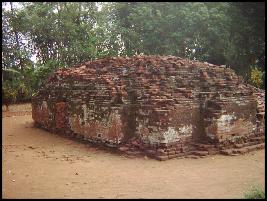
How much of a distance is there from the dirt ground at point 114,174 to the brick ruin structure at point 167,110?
0.45m

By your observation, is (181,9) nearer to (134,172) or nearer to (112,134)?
(112,134)

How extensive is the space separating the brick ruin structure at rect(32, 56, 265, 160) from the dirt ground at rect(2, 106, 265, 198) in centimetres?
45

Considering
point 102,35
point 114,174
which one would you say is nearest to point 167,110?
point 114,174

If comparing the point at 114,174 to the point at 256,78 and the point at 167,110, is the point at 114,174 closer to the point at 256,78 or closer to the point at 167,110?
the point at 167,110

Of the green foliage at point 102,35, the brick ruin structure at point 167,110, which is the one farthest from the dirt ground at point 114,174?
the green foliage at point 102,35

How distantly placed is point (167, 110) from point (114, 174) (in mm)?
2246

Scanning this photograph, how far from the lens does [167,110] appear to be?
8.39 m

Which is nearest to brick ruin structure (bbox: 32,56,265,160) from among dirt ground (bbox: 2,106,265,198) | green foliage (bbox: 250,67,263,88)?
dirt ground (bbox: 2,106,265,198)

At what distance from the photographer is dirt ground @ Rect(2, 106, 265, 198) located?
19.0 feet

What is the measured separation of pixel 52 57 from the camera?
24547 millimetres

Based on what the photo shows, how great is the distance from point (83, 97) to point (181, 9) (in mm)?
14416

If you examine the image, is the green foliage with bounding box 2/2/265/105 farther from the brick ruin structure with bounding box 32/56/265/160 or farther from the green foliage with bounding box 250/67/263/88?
the brick ruin structure with bounding box 32/56/265/160

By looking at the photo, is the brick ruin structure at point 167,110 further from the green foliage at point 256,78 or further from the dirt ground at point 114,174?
the green foliage at point 256,78

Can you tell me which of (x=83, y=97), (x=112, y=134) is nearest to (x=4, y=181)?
(x=112, y=134)
